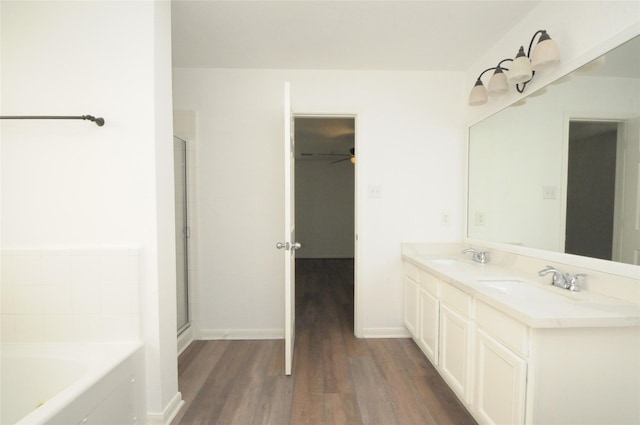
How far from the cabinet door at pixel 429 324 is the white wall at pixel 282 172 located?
0.42 metres

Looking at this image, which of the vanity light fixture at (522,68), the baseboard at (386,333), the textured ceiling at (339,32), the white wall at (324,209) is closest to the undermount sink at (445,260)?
the baseboard at (386,333)

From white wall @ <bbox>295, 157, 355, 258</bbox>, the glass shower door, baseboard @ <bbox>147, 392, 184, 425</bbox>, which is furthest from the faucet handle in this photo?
white wall @ <bbox>295, 157, 355, 258</bbox>

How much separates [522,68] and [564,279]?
122 centimetres

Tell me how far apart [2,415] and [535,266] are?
2.90 metres

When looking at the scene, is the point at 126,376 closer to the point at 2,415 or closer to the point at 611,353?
the point at 2,415

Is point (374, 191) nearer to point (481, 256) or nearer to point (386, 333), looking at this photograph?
point (481, 256)

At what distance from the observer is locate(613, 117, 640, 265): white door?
1.17 meters

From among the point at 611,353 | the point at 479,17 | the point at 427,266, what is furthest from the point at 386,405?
the point at 479,17

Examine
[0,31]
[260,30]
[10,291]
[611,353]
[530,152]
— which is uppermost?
[260,30]

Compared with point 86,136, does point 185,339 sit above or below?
below

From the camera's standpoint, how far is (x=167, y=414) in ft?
4.96

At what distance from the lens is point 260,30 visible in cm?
191

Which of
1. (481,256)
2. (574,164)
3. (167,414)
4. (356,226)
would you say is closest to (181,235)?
(167,414)

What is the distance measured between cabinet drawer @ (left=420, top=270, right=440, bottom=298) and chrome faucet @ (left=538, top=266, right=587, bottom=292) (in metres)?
0.60
